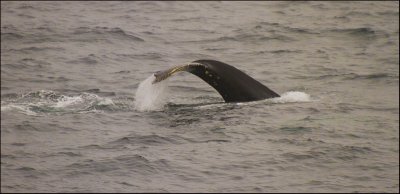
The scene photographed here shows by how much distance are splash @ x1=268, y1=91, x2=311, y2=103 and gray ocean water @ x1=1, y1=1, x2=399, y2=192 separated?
0.18m

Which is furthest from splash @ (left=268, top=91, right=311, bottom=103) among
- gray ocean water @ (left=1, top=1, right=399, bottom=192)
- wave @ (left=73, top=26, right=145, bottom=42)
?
wave @ (left=73, top=26, right=145, bottom=42)

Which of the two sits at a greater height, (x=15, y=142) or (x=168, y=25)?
(x=168, y=25)

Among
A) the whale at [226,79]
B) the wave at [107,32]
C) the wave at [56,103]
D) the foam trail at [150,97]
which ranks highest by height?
the wave at [107,32]

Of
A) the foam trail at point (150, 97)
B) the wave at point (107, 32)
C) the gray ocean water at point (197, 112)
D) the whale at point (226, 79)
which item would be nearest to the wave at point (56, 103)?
the gray ocean water at point (197, 112)

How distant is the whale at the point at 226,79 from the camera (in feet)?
46.6

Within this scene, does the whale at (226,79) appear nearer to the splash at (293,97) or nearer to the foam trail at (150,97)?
the splash at (293,97)

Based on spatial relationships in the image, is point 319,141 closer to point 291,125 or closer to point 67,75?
point 291,125

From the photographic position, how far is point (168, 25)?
1102 inches

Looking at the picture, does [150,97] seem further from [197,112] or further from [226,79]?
[226,79]

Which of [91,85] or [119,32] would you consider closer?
[91,85]

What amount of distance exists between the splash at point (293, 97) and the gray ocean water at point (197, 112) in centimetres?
18

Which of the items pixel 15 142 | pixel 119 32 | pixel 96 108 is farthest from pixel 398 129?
pixel 119 32

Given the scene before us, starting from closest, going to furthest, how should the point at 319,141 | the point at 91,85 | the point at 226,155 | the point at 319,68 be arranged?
1. the point at 226,155
2. the point at 319,141
3. the point at 91,85
4. the point at 319,68

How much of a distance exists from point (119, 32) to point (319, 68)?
7.46m
